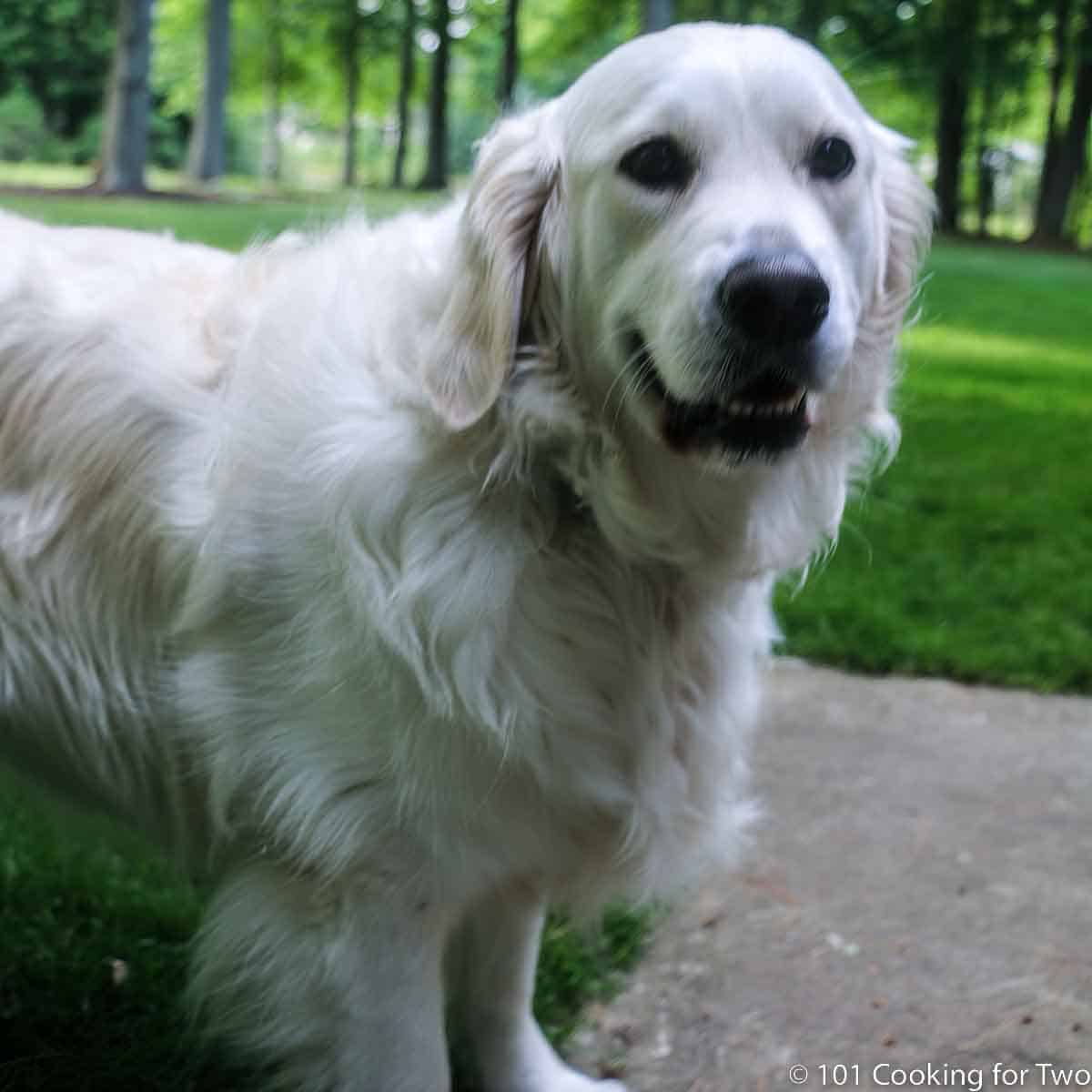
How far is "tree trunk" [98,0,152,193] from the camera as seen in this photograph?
11570mm

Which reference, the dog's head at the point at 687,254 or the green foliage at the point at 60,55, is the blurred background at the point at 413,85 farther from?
the dog's head at the point at 687,254

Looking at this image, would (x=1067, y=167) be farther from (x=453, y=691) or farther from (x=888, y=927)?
(x=453, y=691)

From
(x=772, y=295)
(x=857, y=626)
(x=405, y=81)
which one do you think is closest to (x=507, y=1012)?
(x=772, y=295)

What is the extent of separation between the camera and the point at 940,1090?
2.38m

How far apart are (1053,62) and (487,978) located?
25.9 metres

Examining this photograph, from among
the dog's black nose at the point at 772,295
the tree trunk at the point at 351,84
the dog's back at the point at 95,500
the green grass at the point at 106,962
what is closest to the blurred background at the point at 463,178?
the green grass at the point at 106,962

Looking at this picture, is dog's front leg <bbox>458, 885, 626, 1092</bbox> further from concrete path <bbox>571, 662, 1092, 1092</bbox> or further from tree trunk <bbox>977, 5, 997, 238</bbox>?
tree trunk <bbox>977, 5, 997, 238</bbox>

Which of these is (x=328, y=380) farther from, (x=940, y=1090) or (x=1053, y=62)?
(x=1053, y=62)

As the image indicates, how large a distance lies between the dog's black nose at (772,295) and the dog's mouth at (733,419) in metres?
0.12

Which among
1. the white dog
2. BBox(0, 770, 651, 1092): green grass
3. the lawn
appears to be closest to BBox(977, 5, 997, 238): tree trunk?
the lawn

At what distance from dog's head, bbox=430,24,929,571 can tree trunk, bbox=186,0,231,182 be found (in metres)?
13.0

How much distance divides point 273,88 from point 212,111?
399 inches

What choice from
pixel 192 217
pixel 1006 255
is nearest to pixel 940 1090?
pixel 192 217

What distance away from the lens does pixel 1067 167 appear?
2428cm
